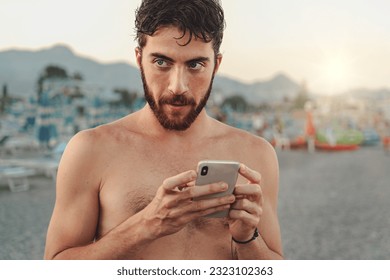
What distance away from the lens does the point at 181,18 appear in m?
1.19

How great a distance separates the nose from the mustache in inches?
0.6

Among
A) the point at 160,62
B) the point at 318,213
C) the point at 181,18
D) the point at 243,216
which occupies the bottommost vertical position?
the point at 318,213

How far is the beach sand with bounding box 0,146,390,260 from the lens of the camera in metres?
3.93

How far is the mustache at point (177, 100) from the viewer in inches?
47.2

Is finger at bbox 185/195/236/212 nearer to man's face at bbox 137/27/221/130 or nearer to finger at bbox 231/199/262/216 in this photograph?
finger at bbox 231/199/262/216

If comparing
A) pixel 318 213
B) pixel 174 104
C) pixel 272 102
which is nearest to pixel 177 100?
pixel 174 104

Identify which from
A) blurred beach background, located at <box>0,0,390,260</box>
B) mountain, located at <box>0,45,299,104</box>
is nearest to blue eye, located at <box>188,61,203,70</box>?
blurred beach background, located at <box>0,0,390,260</box>

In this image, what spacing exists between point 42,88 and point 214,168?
559cm

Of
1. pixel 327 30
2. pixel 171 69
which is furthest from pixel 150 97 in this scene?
pixel 327 30

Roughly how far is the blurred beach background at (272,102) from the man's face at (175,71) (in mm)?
1090

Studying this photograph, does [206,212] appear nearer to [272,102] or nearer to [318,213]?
[318,213]

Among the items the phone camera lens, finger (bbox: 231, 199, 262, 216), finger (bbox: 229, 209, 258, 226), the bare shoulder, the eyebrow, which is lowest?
finger (bbox: 229, 209, 258, 226)

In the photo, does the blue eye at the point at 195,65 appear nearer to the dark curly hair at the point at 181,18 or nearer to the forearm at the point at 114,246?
the dark curly hair at the point at 181,18

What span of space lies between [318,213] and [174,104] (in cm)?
411
